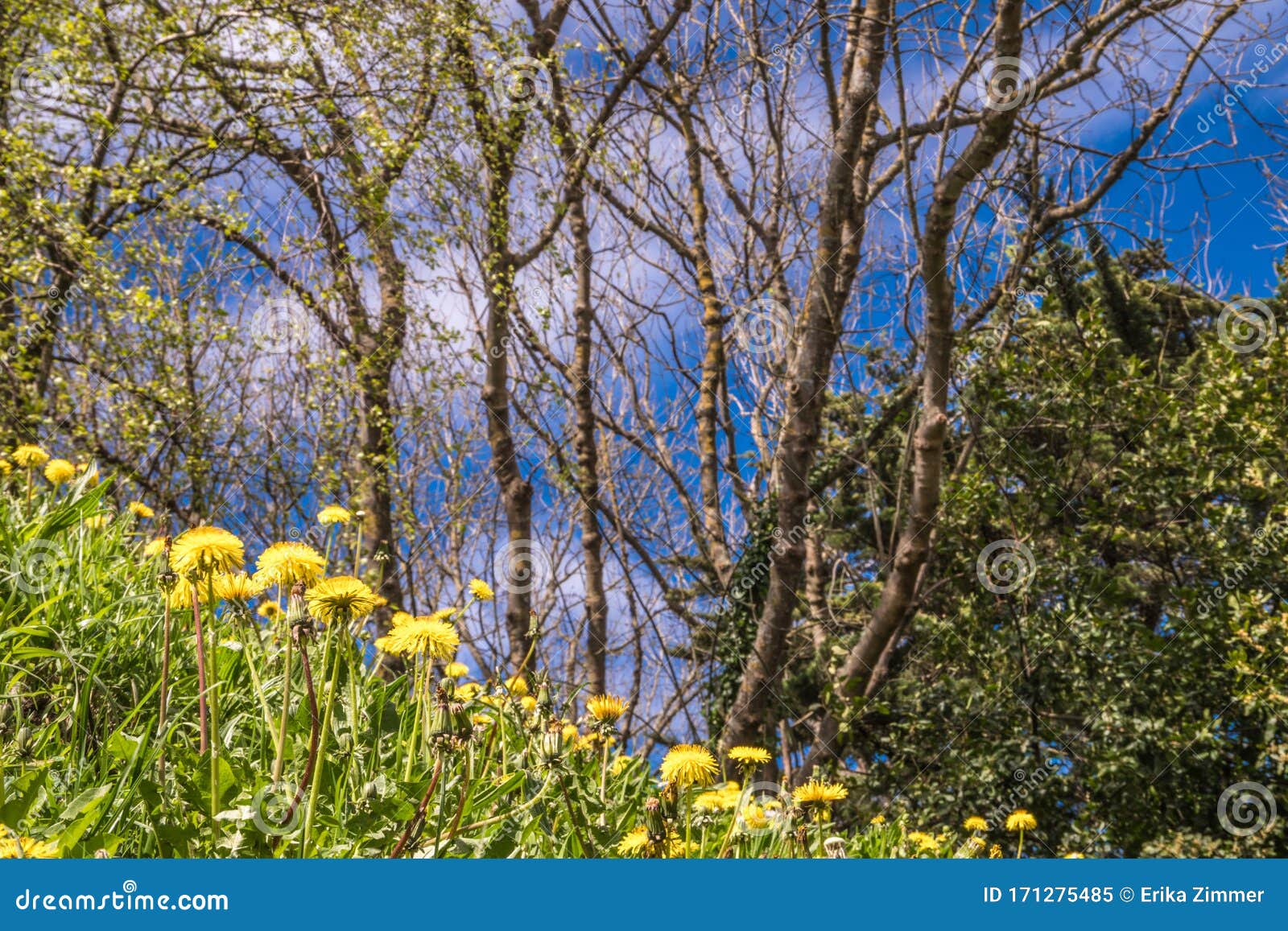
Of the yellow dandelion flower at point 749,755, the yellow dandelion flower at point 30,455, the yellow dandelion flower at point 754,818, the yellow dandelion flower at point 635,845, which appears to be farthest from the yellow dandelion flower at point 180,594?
the yellow dandelion flower at point 30,455

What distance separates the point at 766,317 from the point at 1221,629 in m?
3.72

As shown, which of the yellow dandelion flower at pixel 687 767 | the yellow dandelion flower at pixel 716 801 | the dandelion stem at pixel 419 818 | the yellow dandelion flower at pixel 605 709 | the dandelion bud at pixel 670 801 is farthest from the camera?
the yellow dandelion flower at pixel 716 801

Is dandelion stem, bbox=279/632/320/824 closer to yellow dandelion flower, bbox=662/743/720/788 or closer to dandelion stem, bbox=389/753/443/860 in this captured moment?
dandelion stem, bbox=389/753/443/860

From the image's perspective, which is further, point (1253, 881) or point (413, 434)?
point (413, 434)

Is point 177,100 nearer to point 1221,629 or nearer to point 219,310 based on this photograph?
point 219,310

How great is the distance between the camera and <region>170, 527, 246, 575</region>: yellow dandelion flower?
3.87 ft

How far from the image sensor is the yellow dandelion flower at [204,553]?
1.18m

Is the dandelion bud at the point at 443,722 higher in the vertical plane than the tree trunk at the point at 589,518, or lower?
lower

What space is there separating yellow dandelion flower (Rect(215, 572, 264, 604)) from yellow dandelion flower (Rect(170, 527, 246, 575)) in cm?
16

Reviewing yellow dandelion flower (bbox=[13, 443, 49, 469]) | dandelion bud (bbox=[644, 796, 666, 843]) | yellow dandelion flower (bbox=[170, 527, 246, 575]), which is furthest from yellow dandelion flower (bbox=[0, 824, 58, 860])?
yellow dandelion flower (bbox=[13, 443, 49, 469])

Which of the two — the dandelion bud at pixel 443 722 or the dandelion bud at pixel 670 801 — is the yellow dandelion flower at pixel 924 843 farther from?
the dandelion bud at pixel 443 722

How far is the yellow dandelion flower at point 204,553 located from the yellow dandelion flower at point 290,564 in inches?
1.5

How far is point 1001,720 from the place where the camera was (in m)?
4.92

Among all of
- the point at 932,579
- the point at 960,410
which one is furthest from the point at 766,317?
the point at 932,579
